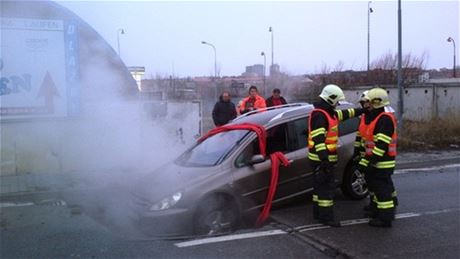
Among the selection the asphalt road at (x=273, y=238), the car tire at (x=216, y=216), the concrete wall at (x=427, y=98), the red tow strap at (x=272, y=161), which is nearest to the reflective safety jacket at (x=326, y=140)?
the red tow strap at (x=272, y=161)

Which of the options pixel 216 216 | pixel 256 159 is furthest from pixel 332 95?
pixel 216 216

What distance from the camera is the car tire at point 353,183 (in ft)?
22.4

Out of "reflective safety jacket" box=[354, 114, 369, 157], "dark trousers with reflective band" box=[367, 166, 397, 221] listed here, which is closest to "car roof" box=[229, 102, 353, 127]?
"reflective safety jacket" box=[354, 114, 369, 157]

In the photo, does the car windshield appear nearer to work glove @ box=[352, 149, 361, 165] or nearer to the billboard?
work glove @ box=[352, 149, 361, 165]

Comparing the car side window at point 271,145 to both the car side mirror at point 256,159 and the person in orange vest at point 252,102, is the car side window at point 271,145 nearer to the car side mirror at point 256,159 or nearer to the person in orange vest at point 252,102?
the car side mirror at point 256,159

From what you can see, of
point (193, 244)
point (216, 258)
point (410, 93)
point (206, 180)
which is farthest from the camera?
point (410, 93)

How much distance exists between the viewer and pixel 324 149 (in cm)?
559

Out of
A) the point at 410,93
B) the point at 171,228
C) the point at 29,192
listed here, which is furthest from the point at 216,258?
the point at 410,93

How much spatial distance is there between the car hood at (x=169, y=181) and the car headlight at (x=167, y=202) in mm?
54

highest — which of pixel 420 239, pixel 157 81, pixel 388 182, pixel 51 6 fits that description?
pixel 51 6

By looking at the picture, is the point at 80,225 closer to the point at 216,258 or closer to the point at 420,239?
the point at 216,258

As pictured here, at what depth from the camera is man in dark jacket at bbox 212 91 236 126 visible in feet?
33.7

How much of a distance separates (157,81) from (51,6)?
76.3 inches

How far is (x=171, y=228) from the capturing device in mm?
5297
